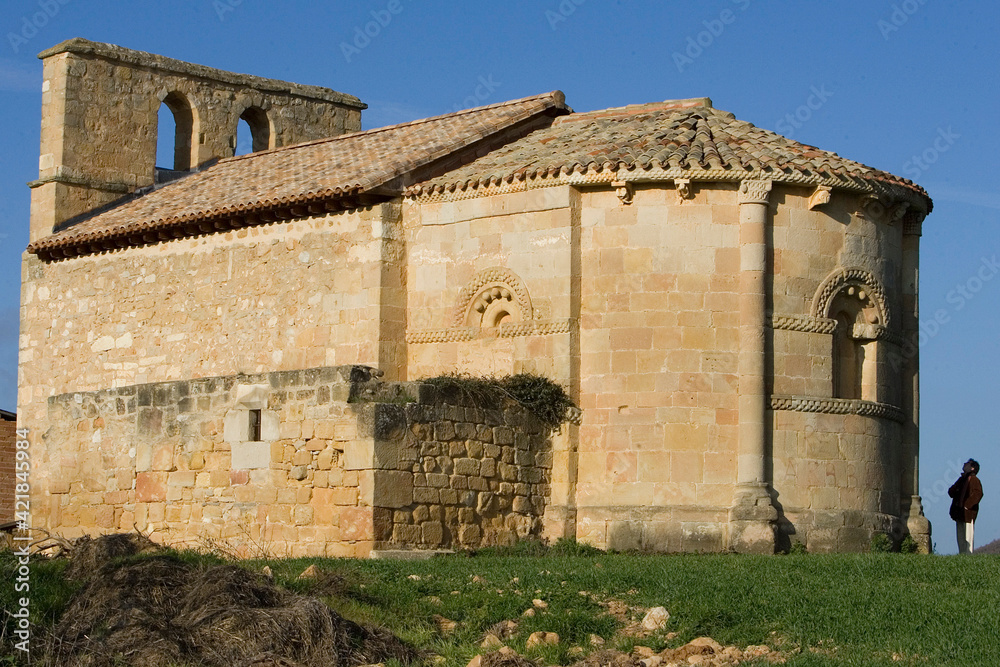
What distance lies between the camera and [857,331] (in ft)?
65.5

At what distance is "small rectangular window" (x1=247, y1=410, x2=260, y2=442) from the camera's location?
692 inches

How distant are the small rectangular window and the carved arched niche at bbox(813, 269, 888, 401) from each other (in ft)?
24.8

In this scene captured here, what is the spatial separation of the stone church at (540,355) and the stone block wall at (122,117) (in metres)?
4.81

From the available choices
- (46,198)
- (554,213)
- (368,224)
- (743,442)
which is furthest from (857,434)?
(46,198)

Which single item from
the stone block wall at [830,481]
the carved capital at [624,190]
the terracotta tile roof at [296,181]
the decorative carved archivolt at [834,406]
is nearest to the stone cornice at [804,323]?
the decorative carved archivolt at [834,406]

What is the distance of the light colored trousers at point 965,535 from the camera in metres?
20.6

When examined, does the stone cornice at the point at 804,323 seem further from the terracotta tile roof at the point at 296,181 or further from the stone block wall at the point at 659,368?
the terracotta tile roof at the point at 296,181

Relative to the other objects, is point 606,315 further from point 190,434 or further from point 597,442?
point 190,434

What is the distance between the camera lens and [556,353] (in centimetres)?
1933

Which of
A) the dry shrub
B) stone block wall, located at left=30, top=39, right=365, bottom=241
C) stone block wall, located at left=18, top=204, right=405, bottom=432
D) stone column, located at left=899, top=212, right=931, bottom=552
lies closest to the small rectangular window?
stone block wall, located at left=18, top=204, right=405, bottom=432

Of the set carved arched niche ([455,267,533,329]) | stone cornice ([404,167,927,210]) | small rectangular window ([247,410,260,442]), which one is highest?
stone cornice ([404,167,927,210])

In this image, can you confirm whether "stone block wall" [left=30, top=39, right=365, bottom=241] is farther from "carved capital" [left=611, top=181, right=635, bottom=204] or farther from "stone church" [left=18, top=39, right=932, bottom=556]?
"carved capital" [left=611, top=181, right=635, bottom=204]

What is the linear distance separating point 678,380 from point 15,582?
9310 millimetres

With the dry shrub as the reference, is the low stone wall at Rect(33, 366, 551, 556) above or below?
above
